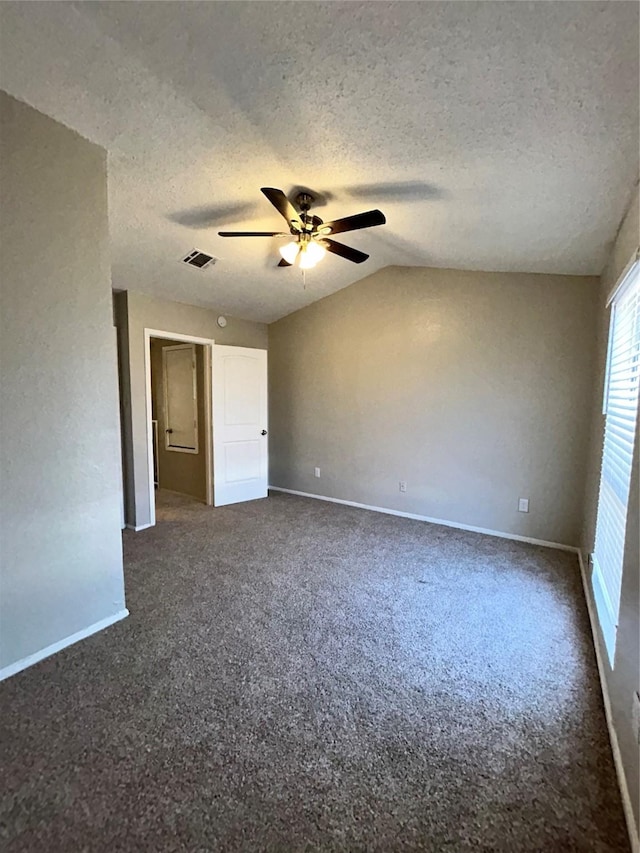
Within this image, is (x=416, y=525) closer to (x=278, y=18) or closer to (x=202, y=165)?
(x=202, y=165)

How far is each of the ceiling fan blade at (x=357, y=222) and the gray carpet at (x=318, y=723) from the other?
7.93 ft

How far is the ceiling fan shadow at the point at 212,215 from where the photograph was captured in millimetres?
2818

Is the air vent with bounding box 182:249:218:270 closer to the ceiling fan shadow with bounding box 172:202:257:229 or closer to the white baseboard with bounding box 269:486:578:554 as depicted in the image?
the ceiling fan shadow with bounding box 172:202:257:229

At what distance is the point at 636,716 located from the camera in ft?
4.32

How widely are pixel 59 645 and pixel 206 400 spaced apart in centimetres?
300

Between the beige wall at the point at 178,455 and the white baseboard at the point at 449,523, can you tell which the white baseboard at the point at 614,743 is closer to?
the white baseboard at the point at 449,523

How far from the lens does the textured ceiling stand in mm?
1332

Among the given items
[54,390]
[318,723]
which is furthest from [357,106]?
[318,723]

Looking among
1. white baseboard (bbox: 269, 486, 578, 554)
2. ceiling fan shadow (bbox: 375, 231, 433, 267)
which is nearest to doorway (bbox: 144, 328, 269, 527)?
white baseboard (bbox: 269, 486, 578, 554)

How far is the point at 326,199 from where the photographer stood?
107 inches

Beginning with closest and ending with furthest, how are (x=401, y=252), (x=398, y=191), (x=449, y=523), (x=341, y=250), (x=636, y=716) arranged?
(x=636, y=716) → (x=398, y=191) → (x=341, y=250) → (x=401, y=252) → (x=449, y=523)

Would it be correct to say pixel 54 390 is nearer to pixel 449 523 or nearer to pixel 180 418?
pixel 180 418

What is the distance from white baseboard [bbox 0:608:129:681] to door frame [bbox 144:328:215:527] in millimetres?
1829

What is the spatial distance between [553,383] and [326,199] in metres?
2.56
